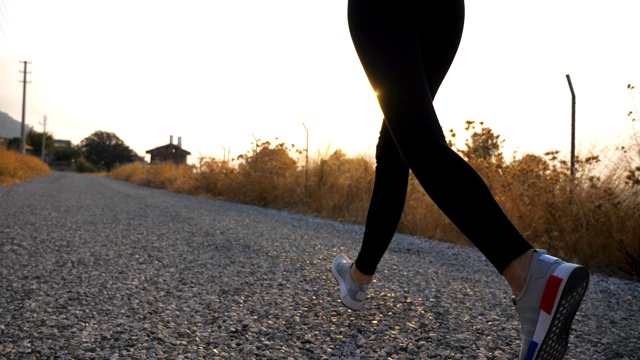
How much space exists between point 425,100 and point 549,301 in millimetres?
577

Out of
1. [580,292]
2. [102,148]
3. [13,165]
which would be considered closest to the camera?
[580,292]

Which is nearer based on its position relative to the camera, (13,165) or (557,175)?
(557,175)

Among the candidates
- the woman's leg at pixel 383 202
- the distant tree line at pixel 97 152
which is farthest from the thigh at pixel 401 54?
the distant tree line at pixel 97 152

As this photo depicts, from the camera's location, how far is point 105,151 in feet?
270

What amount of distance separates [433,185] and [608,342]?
117 centimetres

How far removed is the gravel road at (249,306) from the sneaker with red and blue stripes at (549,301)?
0.46 meters

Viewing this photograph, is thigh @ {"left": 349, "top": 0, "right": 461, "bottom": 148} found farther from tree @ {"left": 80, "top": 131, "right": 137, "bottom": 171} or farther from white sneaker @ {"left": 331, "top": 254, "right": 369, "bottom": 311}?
tree @ {"left": 80, "top": 131, "right": 137, "bottom": 171}

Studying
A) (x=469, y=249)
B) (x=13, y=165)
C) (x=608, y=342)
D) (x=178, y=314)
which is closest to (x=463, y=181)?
(x=608, y=342)

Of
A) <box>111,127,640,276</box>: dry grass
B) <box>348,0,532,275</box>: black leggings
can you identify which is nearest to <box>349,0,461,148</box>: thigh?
<box>348,0,532,275</box>: black leggings

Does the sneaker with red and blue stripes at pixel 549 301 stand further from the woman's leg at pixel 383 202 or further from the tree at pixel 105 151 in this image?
the tree at pixel 105 151

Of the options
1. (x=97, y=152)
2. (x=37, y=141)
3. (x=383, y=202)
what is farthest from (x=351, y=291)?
(x=97, y=152)

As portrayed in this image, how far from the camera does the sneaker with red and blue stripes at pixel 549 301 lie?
1.10 metres

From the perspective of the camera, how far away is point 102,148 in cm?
8244

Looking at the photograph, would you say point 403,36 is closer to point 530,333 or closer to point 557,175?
point 530,333
